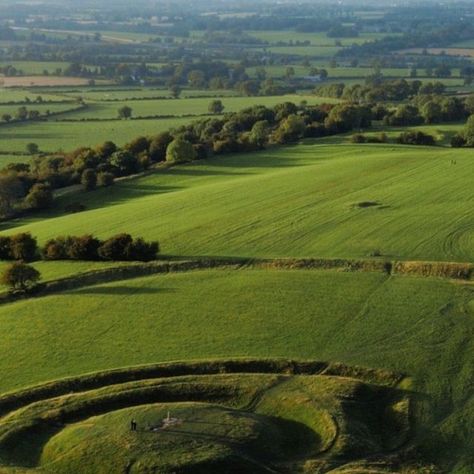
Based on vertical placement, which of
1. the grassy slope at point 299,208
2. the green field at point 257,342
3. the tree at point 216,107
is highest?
the tree at point 216,107

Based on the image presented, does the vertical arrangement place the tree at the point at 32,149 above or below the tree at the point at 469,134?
below

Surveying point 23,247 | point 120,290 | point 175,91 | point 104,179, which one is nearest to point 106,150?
point 104,179

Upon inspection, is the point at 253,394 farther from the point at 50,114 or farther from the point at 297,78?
the point at 297,78

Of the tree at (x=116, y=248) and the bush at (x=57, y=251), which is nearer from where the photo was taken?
the tree at (x=116, y=248)

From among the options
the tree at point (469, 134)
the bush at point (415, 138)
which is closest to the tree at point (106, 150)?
the bush at point (415, 138)

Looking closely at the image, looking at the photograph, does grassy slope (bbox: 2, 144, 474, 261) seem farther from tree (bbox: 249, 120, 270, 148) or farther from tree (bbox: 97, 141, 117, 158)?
tree (bbox: 97, 141, 117, 158)

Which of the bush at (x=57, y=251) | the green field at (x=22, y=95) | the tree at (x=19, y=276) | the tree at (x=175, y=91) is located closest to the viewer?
the tree at (x=19, y=276)

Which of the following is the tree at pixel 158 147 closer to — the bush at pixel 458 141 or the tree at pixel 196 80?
the bush at pixel 458 141
